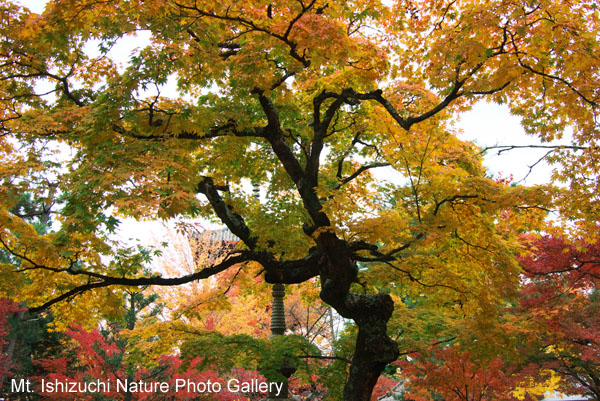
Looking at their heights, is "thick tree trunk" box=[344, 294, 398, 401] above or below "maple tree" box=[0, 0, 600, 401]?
below

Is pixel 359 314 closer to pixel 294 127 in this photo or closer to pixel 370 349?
pixel 370 349

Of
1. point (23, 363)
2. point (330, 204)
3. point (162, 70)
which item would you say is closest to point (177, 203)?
point (162, 70)

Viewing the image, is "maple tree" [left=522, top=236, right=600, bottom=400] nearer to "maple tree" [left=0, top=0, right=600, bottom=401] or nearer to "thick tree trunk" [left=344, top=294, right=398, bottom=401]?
"maple tree" [left=0, top=0, right=600, bottom=401]

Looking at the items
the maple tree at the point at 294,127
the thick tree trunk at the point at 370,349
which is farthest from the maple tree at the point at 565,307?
the thick tree trunk at the point at 370,349

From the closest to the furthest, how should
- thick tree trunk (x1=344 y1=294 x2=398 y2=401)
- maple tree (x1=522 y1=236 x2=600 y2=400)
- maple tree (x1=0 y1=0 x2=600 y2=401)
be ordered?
maple tree (x1=0 y1=0 x2=600 y2=401) → thick tree trunk (x1=344 y1=294 x2=398 y2=401) → maple tree (x1=522 y1=236 x2=600 y2=400)

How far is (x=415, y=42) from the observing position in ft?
21.8

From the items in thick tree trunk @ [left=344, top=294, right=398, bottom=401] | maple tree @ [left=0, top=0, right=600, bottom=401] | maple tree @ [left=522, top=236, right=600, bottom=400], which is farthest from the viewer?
maple tree @ [left=522, top=236, right=600, bottom=400]

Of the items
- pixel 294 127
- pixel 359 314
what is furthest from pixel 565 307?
pixel 294 127

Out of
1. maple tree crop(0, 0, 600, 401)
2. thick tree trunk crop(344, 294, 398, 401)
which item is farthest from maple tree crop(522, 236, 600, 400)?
thick tree trunk crop(344, 294, 398, 401)

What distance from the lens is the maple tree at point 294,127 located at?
14.8 feet

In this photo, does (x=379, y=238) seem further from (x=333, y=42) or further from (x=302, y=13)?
(x=302, y=13)

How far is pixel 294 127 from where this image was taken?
750 cm

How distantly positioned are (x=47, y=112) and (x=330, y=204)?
3996mm

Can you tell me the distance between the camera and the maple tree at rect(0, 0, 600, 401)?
4520 millimetres
